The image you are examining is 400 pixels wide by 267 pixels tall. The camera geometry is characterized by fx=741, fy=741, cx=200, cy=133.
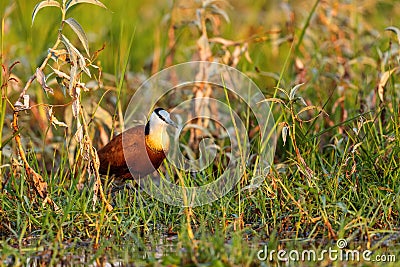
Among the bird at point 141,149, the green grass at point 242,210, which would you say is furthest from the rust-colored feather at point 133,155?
the green grass at point 242,210

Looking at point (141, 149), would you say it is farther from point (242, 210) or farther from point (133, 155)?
point (242, 210)

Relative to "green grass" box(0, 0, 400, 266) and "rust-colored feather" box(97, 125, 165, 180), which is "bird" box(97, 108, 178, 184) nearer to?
"rust-colored feather" box(97, 125, 165, 180)

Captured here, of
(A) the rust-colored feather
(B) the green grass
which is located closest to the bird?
(A) the rust-colored feather

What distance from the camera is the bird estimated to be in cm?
438

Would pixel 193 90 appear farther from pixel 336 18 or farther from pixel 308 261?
pixel 308 261

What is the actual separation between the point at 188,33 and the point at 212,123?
2.51 meters

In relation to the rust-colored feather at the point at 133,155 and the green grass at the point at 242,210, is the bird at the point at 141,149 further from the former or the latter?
the green grass at the point at 242,210

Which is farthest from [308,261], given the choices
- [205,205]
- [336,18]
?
[336,18]

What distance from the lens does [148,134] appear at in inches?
176

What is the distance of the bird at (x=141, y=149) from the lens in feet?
14.4

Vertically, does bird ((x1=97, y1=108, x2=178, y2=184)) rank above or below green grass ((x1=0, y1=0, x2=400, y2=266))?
above

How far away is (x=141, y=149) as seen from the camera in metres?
4.40

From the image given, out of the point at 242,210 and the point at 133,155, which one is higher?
the point at 133,155

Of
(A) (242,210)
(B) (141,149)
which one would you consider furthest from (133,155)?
(A) (242,210)
